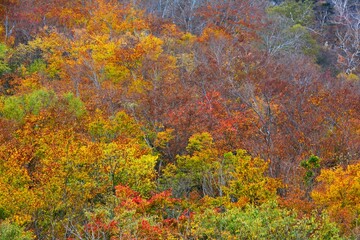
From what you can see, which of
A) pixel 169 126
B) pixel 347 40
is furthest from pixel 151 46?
pixel 347 40

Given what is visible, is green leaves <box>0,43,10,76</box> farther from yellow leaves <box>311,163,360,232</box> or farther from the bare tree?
the bare tree

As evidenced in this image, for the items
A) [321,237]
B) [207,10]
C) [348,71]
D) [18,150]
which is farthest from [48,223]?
[348,71]

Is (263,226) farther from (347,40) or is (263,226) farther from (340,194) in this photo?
(347,40)

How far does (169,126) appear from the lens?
35281 mm

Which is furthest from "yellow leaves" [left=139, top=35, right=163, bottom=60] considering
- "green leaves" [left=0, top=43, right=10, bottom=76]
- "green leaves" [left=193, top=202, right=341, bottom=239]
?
"green leaves" [left=193, top=202, right=341, bottom=239]

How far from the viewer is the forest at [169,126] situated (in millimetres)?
22797

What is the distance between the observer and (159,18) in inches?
2096

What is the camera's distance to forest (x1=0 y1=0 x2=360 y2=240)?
2280 cm

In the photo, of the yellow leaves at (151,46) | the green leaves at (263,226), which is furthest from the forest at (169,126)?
the yellow leaves at (151,46)

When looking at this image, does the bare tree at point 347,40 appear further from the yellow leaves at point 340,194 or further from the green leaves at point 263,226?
the green leaves at point 263,226

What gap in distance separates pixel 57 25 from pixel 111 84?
500 inches

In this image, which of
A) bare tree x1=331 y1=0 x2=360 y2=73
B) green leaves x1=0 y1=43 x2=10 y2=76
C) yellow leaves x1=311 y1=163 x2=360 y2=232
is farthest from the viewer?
bare tree x1=331 y1=0 x2=360 y2=73

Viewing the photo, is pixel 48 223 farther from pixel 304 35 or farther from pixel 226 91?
pixel 304 35

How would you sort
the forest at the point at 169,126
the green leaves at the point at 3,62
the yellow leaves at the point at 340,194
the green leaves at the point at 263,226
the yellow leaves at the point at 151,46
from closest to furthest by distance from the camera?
the green leaves at the point at 263,226, the forest at the point at 169,126, the yellow leaves at the point at 340,194, the green leaves at the point at 3,62, the yellow leaves at the point at 151,46
